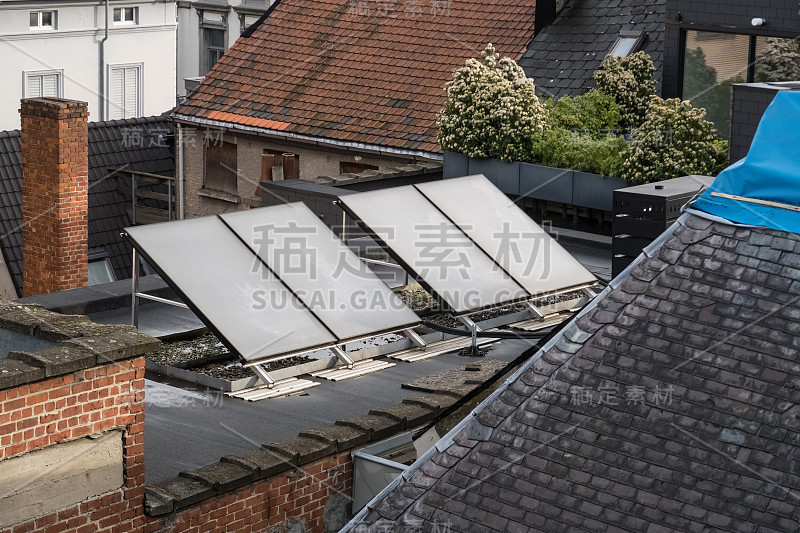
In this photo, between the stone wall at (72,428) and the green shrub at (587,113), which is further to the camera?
the green shrub at (587,113)

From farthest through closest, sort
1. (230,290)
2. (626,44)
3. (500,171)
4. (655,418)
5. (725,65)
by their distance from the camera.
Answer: (626,44) < (725,65) < (500,171) < (230,290) < (655,418)

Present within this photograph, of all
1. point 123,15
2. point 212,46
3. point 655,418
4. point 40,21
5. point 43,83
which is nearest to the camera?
point 655,418

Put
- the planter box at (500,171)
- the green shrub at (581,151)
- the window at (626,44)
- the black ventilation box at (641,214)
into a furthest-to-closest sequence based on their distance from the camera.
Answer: the window at (626,44), the planter box at (500,171), the green shrub at (581,151), the black ventilation box at (641,214)

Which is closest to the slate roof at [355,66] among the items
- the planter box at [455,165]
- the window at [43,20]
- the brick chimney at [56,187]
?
the planter box at [455,165]

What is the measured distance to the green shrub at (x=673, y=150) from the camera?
56.5 feet

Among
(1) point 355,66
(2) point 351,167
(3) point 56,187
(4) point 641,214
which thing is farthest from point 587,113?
(3) point 56,187

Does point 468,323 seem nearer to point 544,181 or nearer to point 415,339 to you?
point 415,339

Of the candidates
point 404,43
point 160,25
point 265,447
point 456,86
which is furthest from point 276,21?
point 265,447

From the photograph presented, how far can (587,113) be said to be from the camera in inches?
832

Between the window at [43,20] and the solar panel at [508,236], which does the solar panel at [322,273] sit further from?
the window at [43,20]

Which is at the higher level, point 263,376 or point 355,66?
point 355,66

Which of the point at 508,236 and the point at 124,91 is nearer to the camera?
the point at 508,236

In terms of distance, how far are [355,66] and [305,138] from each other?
2096 mm

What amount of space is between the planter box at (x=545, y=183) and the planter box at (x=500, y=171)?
0.14 metres
